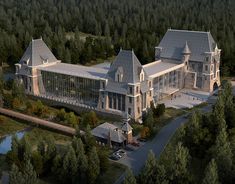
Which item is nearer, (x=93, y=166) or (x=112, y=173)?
(x=93, y=166)

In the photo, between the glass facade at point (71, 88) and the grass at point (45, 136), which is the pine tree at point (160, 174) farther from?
the glass facade at point (71, 88)

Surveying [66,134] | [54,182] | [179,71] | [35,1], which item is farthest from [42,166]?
[35,1]

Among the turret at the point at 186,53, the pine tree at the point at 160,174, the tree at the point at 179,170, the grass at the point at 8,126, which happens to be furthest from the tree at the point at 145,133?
the turret at the point at 186,53

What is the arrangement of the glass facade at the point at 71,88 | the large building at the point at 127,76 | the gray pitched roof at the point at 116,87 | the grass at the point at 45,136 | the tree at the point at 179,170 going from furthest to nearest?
the glass facade at the point at 71,88 < the large building at the point at 127,76 < the gray pitched roof at the point at 116,87 < the grass at the point at 45,136 < the tree at the point at 179,170

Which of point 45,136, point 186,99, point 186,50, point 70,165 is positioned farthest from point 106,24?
point 70,165

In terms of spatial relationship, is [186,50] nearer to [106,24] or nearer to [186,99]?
[186,99]

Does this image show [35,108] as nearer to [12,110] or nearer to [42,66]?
[12,110]

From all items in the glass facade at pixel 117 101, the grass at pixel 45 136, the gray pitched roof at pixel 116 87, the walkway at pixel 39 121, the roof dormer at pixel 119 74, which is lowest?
the grass at pixel 45 136
